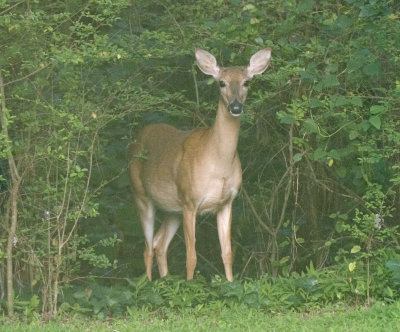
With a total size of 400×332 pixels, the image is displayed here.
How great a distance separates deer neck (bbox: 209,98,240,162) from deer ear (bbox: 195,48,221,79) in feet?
0.93

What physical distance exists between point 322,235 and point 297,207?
43cm

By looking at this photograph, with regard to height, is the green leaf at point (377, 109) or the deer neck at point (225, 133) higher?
the green leaf at point (377, 109)

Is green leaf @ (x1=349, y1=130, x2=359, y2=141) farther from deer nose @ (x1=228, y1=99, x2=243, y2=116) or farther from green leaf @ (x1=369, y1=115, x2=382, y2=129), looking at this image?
deer nose @ (x1=228, y1=99, x2=243, y2=116)

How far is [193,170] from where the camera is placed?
11.4m

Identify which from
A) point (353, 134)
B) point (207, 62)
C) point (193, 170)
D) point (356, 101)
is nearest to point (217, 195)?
point (193, 170)

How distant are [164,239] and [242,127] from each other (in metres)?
1.45

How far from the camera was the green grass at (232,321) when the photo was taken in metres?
8.71

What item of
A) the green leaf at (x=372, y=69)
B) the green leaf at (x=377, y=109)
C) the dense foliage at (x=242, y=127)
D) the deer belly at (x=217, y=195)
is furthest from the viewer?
the deer belly at (x=217, y=195)

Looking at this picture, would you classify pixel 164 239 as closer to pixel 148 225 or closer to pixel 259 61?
pixel 148 225

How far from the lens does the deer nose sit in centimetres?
1062

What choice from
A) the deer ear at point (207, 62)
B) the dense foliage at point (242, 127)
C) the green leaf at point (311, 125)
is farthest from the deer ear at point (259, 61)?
the green leaf at point (311, 125)

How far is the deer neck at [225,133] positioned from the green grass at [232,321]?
1.85m

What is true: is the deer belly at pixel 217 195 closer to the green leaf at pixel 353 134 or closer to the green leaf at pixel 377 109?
the green leaf at pixel 353 134

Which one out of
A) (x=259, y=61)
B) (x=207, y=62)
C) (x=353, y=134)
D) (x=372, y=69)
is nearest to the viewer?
(x=372, y=69)
